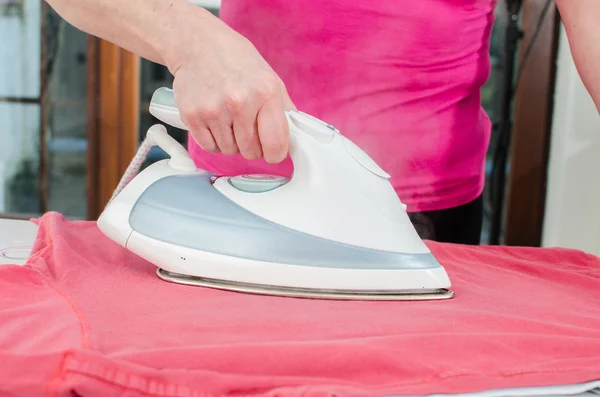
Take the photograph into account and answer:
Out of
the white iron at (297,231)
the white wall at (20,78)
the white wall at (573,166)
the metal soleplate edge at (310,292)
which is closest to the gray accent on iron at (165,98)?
the white iron at (297,231)

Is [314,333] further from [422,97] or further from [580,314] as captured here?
[422,97]

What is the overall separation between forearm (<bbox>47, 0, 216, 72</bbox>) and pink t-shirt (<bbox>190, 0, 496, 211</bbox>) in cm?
27

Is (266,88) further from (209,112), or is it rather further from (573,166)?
(573,166)

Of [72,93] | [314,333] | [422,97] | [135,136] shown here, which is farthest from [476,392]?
[72,93]

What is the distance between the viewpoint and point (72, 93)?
3.04m

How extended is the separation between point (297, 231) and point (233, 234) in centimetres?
8

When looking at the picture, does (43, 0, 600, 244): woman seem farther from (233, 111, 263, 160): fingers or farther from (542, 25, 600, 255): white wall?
(542, 25, 600, 255): white wall

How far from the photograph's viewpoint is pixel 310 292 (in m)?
0.80

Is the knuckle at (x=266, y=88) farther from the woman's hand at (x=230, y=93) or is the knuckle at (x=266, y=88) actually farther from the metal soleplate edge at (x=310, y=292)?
the metal soleplate edge at (x=310, y=292)

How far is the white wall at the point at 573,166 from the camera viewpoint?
1.97m

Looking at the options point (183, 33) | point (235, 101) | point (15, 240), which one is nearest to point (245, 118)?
point (235, 101)

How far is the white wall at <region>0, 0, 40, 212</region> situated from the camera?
9.88ft

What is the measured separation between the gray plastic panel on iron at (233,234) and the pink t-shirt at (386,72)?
0.86 feet

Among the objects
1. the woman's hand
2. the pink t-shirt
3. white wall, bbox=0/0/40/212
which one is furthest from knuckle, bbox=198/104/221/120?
white wall, bbox=0/0/40/212
